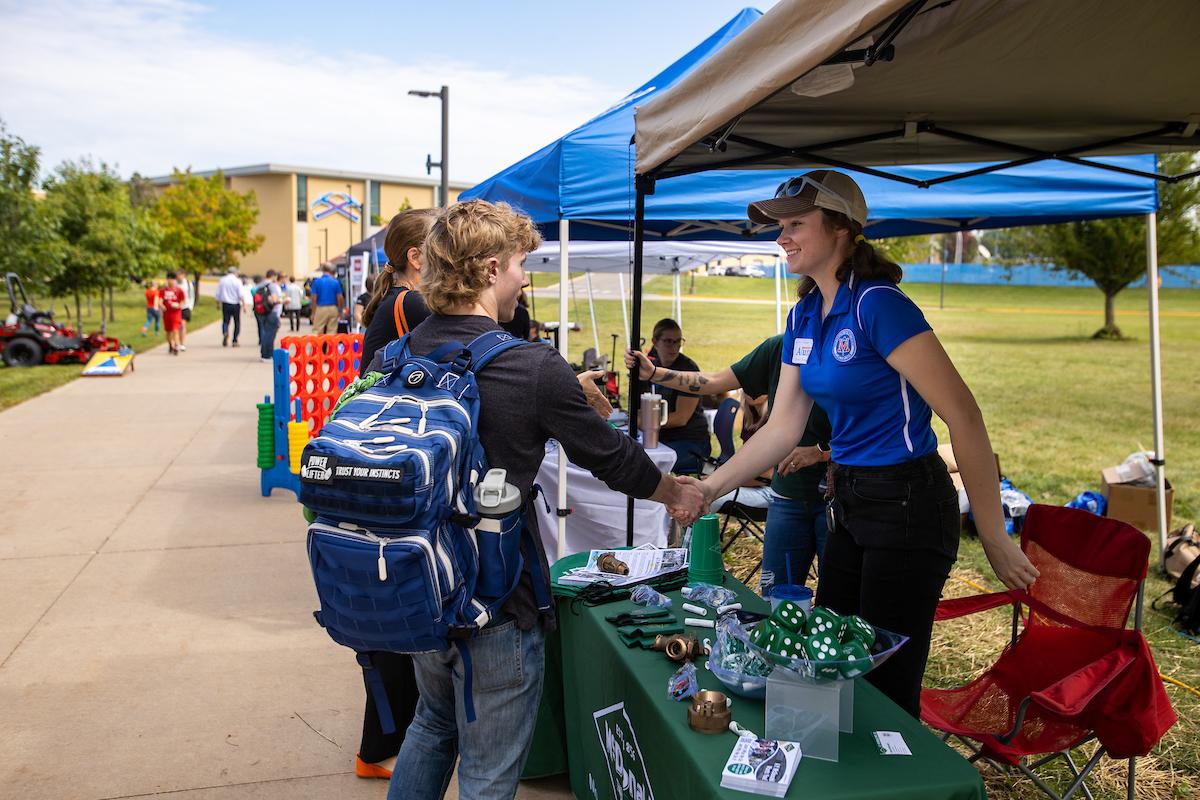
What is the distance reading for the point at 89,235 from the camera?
1008 inches

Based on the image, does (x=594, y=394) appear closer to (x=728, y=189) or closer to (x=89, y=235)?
(x=728, y=189)

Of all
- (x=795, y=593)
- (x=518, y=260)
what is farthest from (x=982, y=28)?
(x=795, y=593)

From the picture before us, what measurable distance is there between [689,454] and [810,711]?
462 centimetres

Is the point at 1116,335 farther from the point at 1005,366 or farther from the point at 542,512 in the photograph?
the point at 542,512

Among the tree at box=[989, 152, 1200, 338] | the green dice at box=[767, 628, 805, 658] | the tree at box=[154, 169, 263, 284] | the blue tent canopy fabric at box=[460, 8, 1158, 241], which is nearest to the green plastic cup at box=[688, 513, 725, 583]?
the green dice at box=[767, 628, 805, 658]

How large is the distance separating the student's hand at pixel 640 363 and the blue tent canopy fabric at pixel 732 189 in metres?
0.91

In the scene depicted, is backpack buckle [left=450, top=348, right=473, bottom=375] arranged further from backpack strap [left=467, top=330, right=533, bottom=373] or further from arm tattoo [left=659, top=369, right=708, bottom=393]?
arm tattoo [left=659, top=369, right=708, bottom=393]

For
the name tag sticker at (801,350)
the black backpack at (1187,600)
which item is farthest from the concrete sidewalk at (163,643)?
the black backpack at (1187,600)

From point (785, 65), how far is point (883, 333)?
2.38ft

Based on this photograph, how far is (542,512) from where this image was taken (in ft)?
18.0

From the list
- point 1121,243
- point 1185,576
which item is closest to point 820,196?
point 1185,576

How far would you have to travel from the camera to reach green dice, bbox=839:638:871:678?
1.84 m

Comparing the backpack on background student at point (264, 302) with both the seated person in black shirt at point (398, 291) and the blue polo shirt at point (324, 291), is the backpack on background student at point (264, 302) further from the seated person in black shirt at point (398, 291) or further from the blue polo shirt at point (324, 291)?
the seated person in black shirt at point (398, 291)

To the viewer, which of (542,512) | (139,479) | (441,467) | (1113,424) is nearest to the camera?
(441,467)
